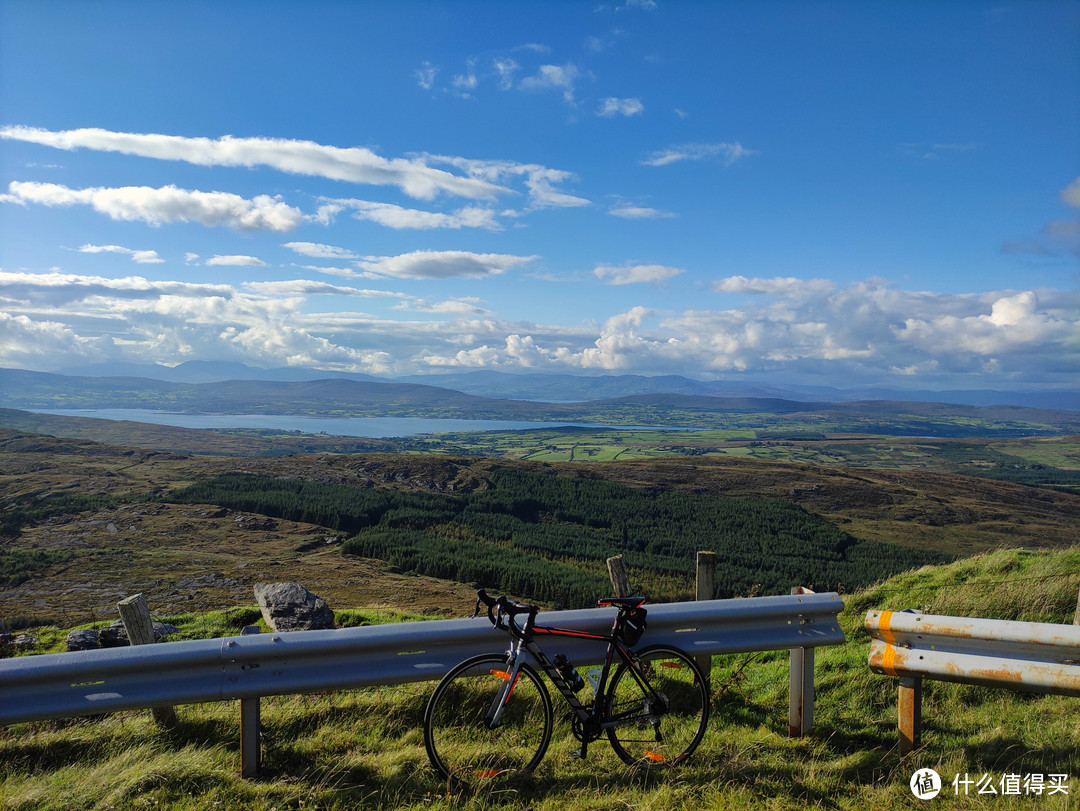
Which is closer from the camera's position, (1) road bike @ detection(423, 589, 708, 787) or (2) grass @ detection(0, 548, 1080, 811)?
(2) grass @ detection(0, 548, 1080, 811)

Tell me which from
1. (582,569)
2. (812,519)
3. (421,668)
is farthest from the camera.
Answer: (812,519)

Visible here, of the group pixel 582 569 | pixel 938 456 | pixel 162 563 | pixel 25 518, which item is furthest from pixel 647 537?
pixel 938 456

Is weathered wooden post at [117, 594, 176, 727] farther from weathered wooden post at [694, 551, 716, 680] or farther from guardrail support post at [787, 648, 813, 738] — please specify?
guardrail support post at [787, 648, 813, 738]

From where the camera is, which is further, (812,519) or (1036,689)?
(812,519)

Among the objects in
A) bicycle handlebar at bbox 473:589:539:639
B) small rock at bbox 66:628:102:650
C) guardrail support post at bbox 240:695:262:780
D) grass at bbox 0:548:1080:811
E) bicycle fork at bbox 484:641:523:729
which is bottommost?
small rock at bbox 66:628:102:650

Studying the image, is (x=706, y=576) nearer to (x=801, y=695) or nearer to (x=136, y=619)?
(x=801, y=695)

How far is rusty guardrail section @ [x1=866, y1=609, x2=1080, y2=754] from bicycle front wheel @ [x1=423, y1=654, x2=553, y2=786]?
303 centimetres

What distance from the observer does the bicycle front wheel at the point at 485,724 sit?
183 inches

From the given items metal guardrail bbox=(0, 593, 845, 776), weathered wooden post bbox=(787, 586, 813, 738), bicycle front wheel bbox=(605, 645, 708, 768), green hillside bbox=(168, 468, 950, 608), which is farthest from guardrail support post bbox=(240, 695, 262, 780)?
green hillside bbox=(168, 468, 950, 608)

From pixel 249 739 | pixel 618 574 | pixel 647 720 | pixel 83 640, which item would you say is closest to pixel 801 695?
pixel 647 720

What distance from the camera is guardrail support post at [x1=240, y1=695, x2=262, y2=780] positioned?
4.64 meters

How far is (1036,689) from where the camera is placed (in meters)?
4.55

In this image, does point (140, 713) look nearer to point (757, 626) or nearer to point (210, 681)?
point (210, 681)

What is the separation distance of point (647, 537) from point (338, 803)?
267ft
